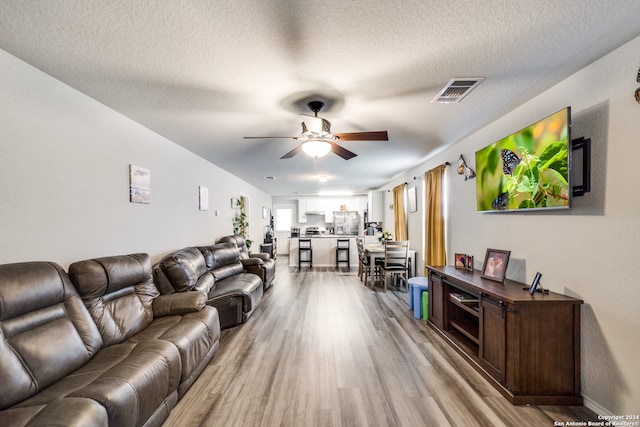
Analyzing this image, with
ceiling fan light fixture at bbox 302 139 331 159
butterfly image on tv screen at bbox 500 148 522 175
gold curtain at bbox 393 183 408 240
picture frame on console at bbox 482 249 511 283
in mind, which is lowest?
picture frame on console at bbox 482 249 511 283

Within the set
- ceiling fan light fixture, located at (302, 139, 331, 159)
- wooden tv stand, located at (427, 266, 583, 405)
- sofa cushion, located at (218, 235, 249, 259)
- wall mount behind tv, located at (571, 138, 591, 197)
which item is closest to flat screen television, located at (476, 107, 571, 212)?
wall mount behind tv, located at (571, 138, 591, 197)

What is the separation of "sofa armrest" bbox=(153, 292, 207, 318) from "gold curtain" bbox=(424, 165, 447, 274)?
3517mm

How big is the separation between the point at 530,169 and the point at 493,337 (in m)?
1.48

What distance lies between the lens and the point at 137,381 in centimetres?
148

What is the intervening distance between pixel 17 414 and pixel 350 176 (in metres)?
5.94

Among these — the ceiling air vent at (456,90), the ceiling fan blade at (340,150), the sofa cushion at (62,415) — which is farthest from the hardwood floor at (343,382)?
the ceiling air vent at (456,90)

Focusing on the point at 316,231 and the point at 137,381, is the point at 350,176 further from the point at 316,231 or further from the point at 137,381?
the point at 137,381

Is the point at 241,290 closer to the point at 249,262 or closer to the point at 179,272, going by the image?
the point at 179,272

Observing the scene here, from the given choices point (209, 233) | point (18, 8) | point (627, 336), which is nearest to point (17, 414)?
point (18, 8)

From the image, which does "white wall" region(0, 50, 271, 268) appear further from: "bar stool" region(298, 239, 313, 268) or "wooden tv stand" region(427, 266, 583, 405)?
"bar stool" region(298, 239, 313, 268)

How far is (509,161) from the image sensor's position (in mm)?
2459

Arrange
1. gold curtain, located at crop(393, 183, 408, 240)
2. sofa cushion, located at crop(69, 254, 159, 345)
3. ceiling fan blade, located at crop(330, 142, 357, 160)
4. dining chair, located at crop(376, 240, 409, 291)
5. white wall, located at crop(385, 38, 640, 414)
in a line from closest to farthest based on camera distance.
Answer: white wall, located at crop(385, 38, 640, 414) → sofa cushion, located at crop(69, 254, 159, 345) → ceiling fan blade, located at crop(330, 142, 357, 160) → dining chair, located at crop(376, 240, 409, 291) → gold curtain, located at crop(393, 183, 408, 240)

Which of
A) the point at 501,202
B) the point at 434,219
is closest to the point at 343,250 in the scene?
the point at 434,219

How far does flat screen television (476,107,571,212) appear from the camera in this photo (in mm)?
1907
